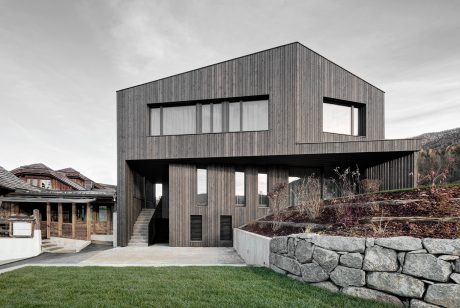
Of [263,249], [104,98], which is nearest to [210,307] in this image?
[263,249]

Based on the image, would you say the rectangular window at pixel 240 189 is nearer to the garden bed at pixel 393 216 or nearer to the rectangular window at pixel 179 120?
the rectangular window at pixel 179 120

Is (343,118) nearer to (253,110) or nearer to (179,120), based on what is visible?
(253,110)

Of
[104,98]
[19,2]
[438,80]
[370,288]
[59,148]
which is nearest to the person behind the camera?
[370,288]

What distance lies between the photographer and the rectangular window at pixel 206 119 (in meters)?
13.9

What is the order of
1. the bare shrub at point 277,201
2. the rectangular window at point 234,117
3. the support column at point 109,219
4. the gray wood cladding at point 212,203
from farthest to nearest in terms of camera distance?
1. the support column at point 109,219
2. the gray wood cladding at point 212,203
3. the rectangular window at point 234,117
4. the bare shrub at point 277,201

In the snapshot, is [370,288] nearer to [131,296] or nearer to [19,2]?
[131,296]

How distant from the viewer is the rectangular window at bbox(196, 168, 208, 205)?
46.1ft

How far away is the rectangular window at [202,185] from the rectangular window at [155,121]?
280 centimetres

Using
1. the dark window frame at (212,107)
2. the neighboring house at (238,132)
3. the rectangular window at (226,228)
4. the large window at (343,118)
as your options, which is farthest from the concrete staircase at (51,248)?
the large window at (343,118)

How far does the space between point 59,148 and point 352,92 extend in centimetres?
2822

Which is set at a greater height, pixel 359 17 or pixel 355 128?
pixel 359 17

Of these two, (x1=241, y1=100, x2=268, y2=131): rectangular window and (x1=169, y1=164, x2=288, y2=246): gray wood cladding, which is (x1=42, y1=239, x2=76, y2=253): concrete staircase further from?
(x1=241, y1=100, x2=268, y2=131): rectangular window

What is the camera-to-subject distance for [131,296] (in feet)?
17.5

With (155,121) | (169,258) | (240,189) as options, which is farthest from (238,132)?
(169,258)
